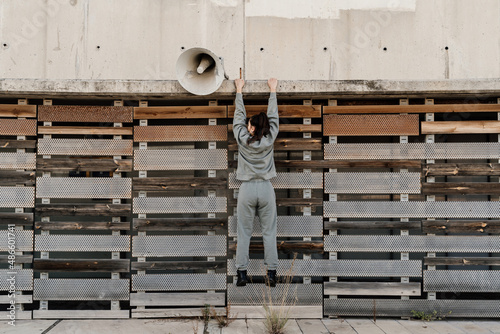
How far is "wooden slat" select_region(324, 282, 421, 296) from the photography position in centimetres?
487

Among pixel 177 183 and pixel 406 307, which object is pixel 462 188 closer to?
pixel 406 307

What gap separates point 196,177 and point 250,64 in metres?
2.50

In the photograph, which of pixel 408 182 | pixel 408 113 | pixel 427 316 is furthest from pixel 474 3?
pixel 427 316

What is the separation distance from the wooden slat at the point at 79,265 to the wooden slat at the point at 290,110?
2.77 m

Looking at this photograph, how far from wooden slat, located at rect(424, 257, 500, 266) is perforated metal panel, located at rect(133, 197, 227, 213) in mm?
3130

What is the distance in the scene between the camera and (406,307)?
4.89 metres

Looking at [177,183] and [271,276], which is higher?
[177,183]

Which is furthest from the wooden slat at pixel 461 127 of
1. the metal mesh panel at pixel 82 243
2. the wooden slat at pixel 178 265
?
the metal mesh panel at pixel 82 243

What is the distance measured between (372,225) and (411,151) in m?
1.25

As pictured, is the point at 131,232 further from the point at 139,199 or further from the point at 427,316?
the point at 427,316

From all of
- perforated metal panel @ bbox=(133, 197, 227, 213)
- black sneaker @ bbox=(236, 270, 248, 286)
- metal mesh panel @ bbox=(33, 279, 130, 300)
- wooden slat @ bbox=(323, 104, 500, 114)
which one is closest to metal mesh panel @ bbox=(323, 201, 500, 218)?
wooden slat @ bbox=(323, 104, 500, 114)

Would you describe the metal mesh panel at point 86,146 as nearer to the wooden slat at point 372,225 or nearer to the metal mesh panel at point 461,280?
the wooden slat at point 372,225

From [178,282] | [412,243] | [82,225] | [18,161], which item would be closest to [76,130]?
[18,161]

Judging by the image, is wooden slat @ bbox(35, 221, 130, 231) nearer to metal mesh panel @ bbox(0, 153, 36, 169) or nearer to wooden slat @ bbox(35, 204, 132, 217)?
wooden slat @ bbox(35, 204, 132, 217)
